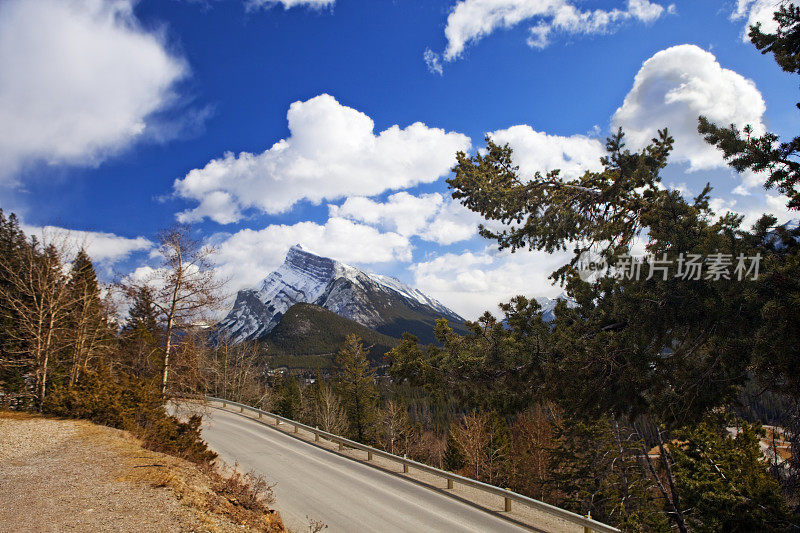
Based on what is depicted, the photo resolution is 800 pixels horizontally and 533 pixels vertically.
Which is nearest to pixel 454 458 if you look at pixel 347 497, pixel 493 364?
pixel 347 497

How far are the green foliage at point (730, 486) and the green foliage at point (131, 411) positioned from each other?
13574 mm

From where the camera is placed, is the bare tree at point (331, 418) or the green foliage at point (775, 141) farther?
the bare tree at point (331, 418)

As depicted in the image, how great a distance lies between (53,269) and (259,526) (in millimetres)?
16911

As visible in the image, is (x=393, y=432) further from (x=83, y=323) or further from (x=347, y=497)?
(x=83, y=323)

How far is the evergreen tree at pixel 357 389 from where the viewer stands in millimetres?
35812

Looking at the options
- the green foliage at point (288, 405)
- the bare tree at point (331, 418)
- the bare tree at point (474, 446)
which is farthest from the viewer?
the green foliage at point (288, 405)

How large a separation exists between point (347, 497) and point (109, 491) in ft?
22.2

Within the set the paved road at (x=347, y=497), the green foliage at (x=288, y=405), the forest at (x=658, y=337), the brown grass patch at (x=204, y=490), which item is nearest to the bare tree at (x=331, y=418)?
the green foliage at (x=288, y=405)

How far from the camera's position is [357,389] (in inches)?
1410

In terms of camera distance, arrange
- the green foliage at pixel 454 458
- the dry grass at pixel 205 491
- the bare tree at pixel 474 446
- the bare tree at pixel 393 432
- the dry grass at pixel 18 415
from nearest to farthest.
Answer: the dry grass at pixel 205 491 < the dry grass at pixel 18 415 < the bare tree at pixel 474 446 < the green foliage at pixel 454 458 < the bare tree at pixel 393 432

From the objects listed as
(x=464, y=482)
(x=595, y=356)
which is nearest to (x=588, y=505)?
(x=464, y=482)

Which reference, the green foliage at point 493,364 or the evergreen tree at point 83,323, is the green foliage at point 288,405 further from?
the green foliage at point 493,364

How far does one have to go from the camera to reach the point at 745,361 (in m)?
4.83

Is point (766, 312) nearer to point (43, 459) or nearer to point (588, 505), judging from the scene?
point (43, 459)
